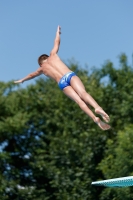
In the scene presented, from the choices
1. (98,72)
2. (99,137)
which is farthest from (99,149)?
(98,72)

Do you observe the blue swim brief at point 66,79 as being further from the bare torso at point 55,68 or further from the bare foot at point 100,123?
the bare foot at point 100,123

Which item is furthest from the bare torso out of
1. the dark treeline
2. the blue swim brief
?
the dark treeline

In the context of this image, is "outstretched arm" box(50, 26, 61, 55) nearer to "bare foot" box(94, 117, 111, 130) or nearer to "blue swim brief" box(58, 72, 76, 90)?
"blue swim brief" box(58, 72, 76, 90)

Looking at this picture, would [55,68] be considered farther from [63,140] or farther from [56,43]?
[63,140]

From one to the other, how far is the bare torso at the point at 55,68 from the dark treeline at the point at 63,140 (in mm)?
9504

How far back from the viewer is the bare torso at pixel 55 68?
6422 millimetres

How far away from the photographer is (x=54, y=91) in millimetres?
20359

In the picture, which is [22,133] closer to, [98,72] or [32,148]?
[32,148]

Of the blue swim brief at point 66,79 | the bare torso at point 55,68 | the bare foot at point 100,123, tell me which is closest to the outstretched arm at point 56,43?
the bare torso at point 55,68

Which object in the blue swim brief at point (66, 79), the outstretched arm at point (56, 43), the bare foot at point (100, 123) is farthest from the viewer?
the outstretched arm at point (56, 43)

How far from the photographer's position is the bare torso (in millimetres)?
6422

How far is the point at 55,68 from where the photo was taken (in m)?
6.48

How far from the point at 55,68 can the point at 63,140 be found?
38.3ft

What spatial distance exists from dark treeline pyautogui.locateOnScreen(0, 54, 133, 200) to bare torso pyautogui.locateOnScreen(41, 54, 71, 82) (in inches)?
374
